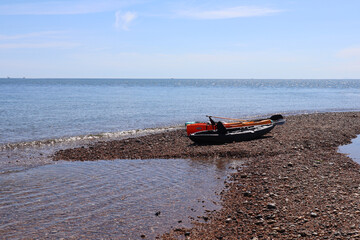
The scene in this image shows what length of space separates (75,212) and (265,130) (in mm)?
16902

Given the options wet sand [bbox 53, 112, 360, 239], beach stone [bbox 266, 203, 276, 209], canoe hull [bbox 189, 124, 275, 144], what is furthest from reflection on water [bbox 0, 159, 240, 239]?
canoe hull [bbox 189, 124, 275, 144]

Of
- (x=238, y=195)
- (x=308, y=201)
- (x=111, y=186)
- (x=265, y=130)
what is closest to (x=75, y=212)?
(x=111, y=186)

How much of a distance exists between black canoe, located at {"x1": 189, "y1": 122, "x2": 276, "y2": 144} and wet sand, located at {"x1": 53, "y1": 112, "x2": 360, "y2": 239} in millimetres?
555

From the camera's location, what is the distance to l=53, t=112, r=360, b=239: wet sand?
29.3 ft

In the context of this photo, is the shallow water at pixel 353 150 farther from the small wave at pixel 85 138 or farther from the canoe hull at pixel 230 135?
the small wave at pixel 85 138

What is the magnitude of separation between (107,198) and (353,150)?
50.4 feet

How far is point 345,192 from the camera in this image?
11.3 meters

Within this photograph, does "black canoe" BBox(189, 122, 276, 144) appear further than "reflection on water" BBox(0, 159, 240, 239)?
Yes

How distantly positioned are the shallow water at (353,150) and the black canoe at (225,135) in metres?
5.62

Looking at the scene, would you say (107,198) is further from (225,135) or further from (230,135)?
(230,135)

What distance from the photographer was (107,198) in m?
12.2

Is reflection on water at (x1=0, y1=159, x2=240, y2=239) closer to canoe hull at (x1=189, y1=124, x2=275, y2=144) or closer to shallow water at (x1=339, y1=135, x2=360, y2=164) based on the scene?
canoe hull at (x1=189, y1=124, x2=275, y2=144)

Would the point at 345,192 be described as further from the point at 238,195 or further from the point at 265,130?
the point at 265,130

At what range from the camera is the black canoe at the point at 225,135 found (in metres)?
22.0
